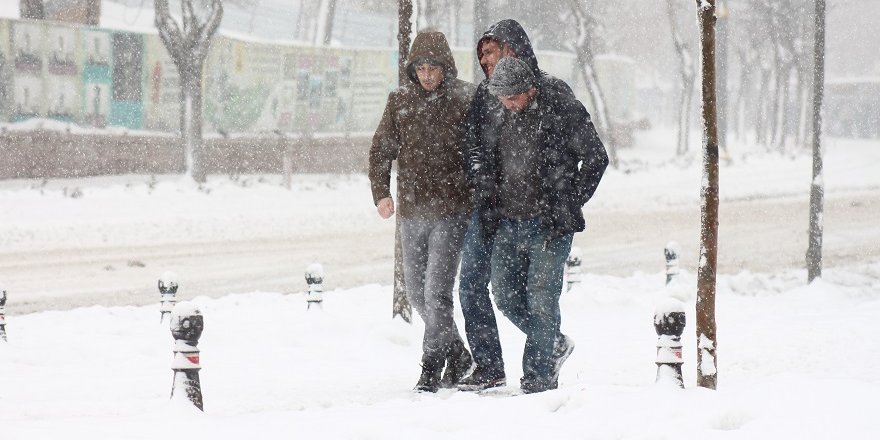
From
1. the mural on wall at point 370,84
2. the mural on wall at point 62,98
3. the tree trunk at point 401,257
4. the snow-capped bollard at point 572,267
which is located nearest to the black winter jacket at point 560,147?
the tree trunk at point 401,257

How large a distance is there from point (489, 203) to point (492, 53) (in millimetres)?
916

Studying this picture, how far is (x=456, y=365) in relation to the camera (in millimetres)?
7547

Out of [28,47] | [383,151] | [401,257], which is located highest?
[28,47]

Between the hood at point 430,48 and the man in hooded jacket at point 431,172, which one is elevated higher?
the hood at point 430,48

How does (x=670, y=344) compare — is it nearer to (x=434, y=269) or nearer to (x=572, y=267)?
(x=434, y=269)

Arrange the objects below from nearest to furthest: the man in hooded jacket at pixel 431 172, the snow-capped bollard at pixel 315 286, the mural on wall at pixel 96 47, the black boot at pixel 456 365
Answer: the man in hooded jacket at pixel 431 172
the black boot at pixel 456 365
the snow-capped bollard at pixel 315 286
the mural on wall at pixel 96 47

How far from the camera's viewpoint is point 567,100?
679 centimetres

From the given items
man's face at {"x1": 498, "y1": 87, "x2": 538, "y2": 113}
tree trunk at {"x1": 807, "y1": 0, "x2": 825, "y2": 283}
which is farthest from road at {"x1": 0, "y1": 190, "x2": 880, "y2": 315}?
man's face at {"x1": 498, "y1": 87, "x2": 538, "y2": 113}

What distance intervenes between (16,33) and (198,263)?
12807 mm

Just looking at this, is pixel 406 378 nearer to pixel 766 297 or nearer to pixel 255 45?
pixel 766 297

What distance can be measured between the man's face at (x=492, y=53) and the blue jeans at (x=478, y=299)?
35.9 inches

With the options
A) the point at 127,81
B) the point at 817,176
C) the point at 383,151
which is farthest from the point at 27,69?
the point at 383,151

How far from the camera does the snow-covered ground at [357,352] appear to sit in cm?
552

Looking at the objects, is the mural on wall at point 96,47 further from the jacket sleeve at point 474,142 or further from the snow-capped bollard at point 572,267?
the jacket sleeve at point 474,142
